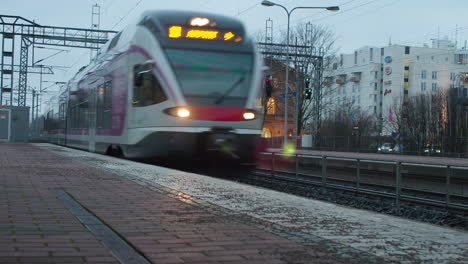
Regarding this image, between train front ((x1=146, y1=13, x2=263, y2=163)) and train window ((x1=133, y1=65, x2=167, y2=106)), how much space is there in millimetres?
492

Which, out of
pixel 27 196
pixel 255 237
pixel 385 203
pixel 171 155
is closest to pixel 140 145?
pixel 171 155

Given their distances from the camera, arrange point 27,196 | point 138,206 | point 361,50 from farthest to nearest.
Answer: point 361,50 < point 27,196 < point 138,206

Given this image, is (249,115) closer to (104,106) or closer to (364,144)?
(104,106)

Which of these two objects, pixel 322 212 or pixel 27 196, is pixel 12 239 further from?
pixel 322 212

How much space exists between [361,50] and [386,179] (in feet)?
358

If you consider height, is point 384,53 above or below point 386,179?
above

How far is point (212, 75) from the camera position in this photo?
12.7 metres

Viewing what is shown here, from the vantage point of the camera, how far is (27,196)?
8.20 metres

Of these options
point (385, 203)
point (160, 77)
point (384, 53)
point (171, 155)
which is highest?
point (384, 53)

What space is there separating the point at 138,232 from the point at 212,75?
7.18m

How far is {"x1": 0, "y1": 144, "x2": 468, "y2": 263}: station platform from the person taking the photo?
501 centimetres

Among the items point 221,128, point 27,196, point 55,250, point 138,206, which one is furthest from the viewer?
point 221,128

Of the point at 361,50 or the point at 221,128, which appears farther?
the point at 361,50

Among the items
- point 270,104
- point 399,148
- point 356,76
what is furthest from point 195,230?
point 356,76
